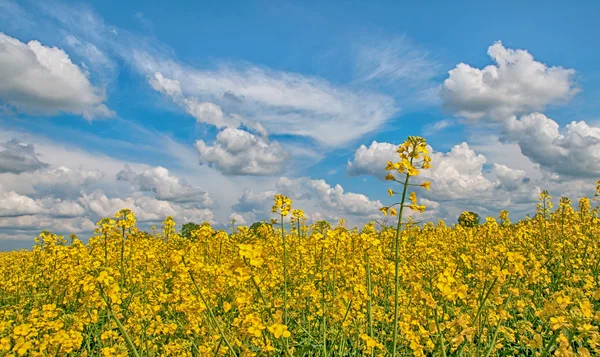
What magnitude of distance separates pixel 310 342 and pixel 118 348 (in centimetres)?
234

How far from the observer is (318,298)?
19.5 feet

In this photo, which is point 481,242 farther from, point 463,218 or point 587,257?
point 587,257

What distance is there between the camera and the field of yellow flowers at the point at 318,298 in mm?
3211

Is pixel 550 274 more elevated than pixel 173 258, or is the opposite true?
pixel 173 258

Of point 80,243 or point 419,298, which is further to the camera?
point 80,243

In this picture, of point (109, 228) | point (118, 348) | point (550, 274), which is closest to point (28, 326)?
point (118, 348)

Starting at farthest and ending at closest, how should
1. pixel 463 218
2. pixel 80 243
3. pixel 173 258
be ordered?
pixel 463 218, pixel 80 243, pixel 173 258

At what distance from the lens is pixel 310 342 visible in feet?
17.8

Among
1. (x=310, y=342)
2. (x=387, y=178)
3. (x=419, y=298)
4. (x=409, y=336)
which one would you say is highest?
(x=387, y=178)

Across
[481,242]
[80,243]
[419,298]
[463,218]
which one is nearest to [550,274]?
[481,242]

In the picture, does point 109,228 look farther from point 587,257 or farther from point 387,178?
point 587,257

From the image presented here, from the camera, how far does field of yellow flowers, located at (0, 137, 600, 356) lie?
126 inches

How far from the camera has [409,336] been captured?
4.14 metres

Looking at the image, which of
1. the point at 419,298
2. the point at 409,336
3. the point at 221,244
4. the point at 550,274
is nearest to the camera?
the point at 419,298
